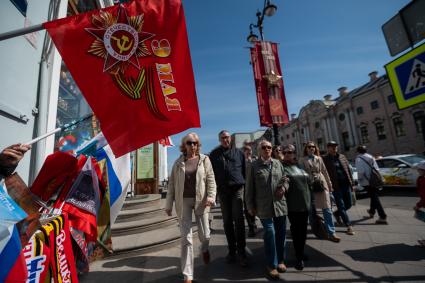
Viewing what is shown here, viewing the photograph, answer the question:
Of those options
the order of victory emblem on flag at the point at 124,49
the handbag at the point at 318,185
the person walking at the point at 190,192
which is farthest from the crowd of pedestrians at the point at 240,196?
the order of victory emblem on flag at the point at 124,49

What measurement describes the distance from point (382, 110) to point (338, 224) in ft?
94.0

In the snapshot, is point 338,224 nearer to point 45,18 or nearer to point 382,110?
point 45,18

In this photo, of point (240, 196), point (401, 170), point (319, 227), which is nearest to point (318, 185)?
point (319, 227)

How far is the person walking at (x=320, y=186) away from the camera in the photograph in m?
4.47

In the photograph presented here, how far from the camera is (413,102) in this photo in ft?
8.27

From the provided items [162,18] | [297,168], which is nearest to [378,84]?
[297,168]

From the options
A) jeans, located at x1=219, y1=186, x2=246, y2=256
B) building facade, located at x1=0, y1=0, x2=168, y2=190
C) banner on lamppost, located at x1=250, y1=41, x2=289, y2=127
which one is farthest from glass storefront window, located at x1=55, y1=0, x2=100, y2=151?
banner on lamppost, located at x1=250, y1=41, x2=289, y2=127

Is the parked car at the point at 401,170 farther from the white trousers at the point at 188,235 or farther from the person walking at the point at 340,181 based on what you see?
the white trousers at the point at 188,235

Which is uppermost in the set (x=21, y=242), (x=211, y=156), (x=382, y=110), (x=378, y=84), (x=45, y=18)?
(x=378, y=84)

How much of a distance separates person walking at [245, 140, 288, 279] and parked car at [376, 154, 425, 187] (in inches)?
390

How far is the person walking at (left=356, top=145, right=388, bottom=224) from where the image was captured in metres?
5.40

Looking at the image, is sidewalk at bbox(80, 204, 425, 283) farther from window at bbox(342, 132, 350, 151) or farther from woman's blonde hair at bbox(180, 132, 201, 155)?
window at bbox(342, 132, 350, 151)

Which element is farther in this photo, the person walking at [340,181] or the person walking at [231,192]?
the person walking at [340,181]

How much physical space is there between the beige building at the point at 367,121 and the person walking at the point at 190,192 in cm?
2486
